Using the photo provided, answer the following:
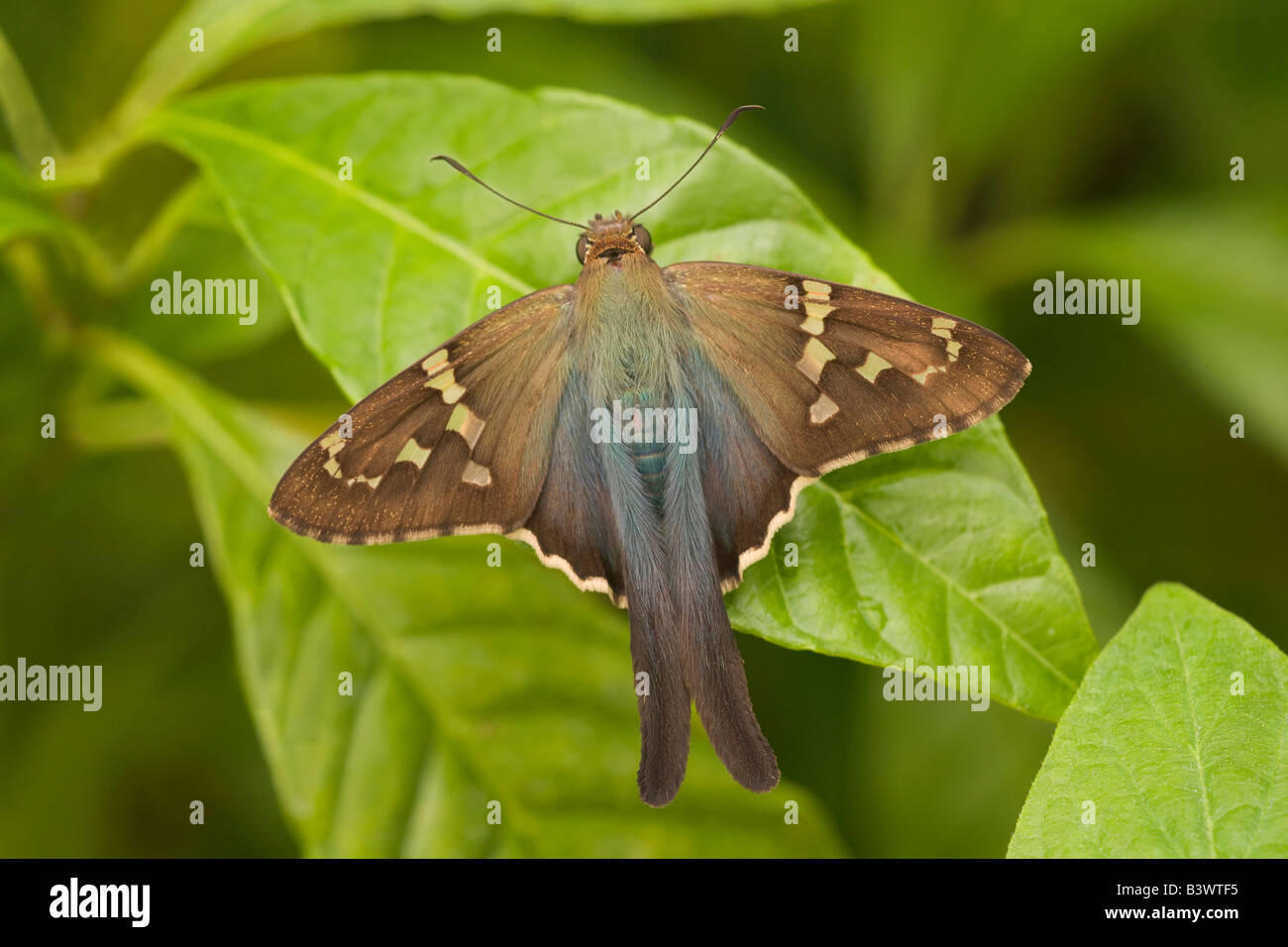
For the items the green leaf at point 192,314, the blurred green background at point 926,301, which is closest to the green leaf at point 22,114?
the green leaf at point 192,314

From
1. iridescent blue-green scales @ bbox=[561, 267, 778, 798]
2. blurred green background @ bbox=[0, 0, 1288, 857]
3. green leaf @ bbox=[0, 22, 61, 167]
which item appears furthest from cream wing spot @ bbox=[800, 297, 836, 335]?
green leaf @ bbox=[0, 22, 61, 167]

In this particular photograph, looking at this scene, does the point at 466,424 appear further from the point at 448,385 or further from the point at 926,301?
the point at 926,301

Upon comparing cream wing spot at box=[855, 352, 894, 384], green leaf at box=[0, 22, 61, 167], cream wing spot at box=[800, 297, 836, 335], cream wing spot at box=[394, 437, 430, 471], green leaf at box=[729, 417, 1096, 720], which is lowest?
green leaf at box=[729, 417, 1096, 720]

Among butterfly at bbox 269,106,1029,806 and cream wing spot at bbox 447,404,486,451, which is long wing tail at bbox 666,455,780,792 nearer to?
butterfly at bbox 269,106,1029,806

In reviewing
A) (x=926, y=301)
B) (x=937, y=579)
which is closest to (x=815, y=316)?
(x=937, y=579)

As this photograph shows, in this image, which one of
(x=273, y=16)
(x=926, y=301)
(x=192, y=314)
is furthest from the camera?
(x=926, y=301)
